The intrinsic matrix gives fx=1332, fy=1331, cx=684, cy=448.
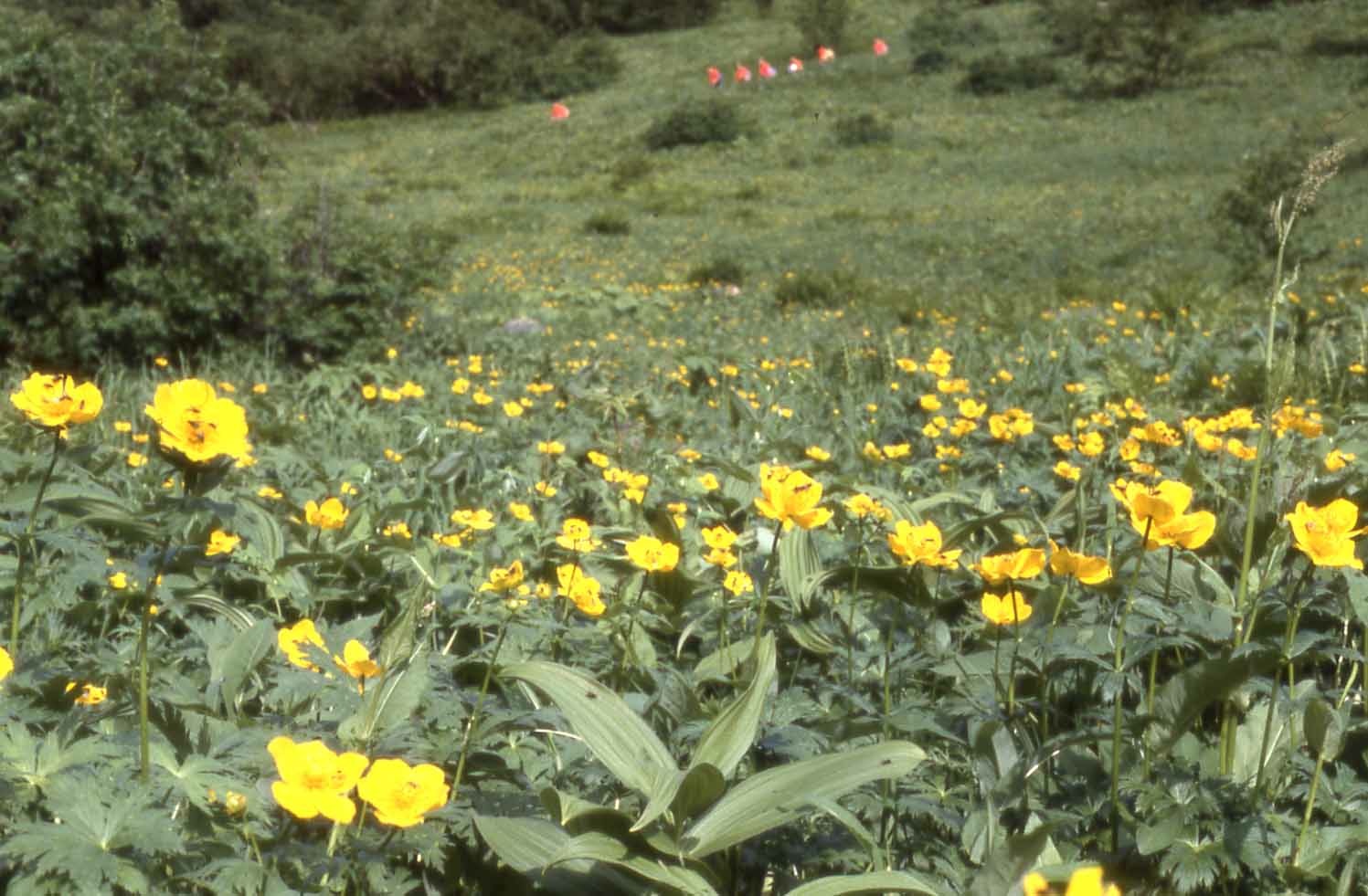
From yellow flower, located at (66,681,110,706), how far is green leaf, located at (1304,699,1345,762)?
136cm

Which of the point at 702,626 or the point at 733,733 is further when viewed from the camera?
the point at 702,626

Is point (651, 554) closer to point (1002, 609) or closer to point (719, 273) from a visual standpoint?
point (1002, 609)

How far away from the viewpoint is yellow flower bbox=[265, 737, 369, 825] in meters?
1.01

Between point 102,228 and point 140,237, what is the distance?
0.52 ft

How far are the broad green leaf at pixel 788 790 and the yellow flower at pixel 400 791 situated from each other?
350mm

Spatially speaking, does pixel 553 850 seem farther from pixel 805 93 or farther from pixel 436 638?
pixel 805 93

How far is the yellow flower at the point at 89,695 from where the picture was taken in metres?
1.56

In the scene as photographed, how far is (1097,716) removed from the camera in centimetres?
183

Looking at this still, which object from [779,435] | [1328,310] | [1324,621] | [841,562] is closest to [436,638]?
[841,562]

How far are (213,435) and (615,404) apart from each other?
2505 millimetres

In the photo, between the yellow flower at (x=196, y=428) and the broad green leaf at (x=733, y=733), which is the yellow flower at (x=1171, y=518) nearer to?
the broad green leaf at (x=733, y=733)

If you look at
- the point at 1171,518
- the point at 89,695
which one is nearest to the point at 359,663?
the point at 89,695

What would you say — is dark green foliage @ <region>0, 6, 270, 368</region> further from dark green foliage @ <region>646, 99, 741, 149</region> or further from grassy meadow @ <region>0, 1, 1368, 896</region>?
dark green foliage @ <region>646, 99, 741, 149</region>

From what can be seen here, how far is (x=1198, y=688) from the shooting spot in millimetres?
1642
